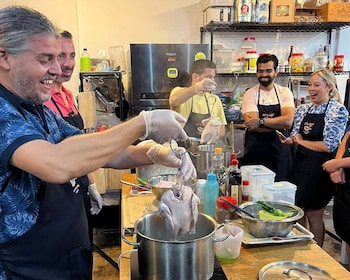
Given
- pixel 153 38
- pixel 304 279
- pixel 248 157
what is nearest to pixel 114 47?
pixel 153 38

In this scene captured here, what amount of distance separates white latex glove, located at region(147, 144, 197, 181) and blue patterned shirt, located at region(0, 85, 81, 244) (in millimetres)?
495

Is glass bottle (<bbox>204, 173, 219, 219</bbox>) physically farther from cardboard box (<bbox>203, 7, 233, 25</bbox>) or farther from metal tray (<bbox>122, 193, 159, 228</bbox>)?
cardboard box (<bbox>203, 7, 233, 25</bbox>)

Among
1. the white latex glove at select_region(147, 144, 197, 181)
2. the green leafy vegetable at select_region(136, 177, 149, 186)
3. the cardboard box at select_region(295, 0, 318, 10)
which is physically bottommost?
the green leafy vegetable at select_region(136, 177, 149, 186)

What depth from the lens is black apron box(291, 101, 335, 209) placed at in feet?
8.61

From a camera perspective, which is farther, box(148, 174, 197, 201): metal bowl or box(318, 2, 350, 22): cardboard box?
box(318, 2, 350, 22): cardboard box

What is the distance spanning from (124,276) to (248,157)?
6.63 feet

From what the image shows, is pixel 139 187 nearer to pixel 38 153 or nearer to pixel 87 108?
pixel 38 153

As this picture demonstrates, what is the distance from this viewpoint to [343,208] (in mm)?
2203

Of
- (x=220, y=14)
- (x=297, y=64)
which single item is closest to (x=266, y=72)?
(x=220, y=14)

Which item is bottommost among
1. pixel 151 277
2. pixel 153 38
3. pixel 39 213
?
pixel 151 277

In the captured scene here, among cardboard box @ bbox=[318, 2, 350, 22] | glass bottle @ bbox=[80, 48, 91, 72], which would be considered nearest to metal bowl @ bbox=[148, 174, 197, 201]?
glass bottle @ bbox=[80, 48, 91, 72]

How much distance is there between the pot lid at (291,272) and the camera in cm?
113

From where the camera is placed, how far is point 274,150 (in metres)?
2.95

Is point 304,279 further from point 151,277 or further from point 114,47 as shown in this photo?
point 114,47
